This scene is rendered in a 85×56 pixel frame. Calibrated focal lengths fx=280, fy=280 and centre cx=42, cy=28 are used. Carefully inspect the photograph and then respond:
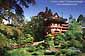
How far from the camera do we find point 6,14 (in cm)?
521

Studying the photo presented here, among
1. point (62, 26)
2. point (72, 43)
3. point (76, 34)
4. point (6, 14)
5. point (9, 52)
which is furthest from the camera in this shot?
point (62, 26)

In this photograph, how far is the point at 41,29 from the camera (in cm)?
1268

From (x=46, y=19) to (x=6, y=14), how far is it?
7791mm

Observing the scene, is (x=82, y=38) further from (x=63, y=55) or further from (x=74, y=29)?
(x=63, y=55)

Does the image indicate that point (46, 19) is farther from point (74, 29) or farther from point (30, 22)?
point (74, 29)

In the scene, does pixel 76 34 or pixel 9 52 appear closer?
pixel 9 52

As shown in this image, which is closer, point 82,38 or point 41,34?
point 82,38

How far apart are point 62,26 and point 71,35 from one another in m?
2.27

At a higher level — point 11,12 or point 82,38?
point 11,12

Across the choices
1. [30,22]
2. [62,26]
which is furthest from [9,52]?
[62,26]

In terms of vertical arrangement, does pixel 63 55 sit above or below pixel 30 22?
below

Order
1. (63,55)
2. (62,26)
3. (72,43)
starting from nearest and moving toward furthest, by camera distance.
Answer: (63,55) → (72,43) → (62,26)

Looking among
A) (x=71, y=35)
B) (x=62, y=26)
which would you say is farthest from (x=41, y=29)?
(x=71, y=35)

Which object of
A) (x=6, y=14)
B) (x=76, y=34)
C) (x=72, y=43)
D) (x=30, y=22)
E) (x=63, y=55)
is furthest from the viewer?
(x=30, y=22)
